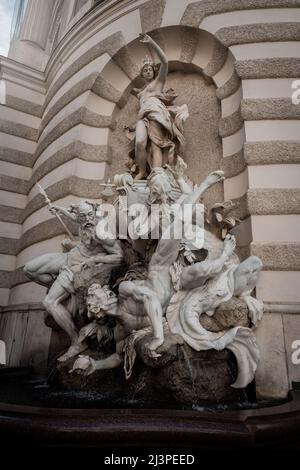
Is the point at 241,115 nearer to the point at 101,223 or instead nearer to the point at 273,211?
the point at 273,211

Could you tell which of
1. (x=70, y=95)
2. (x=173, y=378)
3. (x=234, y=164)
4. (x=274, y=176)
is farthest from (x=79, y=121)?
(x=173, y=378)

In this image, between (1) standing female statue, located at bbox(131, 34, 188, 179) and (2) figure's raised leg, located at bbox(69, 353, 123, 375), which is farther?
(1) standing female statue, located at bbox(131, 34, 188, 179)

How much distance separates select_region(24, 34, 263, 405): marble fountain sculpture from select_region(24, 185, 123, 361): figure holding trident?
0.01 m

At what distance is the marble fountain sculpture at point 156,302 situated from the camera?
2.78 m

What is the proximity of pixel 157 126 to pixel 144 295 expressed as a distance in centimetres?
361

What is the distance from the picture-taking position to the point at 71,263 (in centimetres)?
397

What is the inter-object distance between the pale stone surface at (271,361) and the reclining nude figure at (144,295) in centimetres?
99

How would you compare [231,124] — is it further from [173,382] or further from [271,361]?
[173,382]

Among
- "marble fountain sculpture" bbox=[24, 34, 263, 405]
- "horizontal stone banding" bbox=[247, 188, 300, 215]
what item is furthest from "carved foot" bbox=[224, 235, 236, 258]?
"horizontal stone banding" bbox=[247, 188, 300, 215]

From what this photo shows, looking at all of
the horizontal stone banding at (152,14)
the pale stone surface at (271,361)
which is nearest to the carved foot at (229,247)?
the pale stone surface at (271,361)

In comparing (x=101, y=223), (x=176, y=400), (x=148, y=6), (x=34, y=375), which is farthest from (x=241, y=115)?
(x=34, y=375)

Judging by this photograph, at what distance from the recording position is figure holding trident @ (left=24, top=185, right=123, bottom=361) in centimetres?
382

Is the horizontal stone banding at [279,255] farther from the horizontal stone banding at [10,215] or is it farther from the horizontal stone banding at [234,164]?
the horizontal stone banding at [10,215]

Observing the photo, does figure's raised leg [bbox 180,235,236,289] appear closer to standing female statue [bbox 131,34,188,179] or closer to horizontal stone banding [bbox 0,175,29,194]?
standing female statue [bbox 131,34,188,179]
